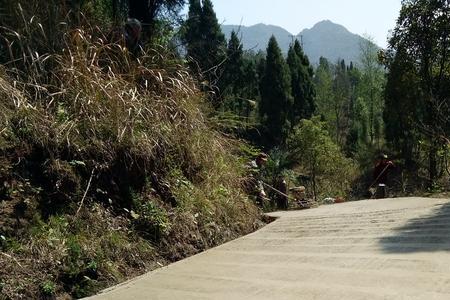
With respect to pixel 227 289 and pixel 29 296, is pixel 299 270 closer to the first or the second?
pixel 227 289

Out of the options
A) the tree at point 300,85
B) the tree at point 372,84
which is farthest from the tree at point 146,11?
the tree at point 372,84

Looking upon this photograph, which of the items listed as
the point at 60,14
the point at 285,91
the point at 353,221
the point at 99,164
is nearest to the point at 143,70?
the point at 60,14

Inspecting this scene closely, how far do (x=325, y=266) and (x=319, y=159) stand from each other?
24269 millimetres

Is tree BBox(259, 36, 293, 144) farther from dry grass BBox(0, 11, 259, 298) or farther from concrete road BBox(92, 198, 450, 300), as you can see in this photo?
concrete road BBox(92, 198, 450, 300)

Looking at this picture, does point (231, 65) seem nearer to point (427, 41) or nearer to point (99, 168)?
point (427, 41)

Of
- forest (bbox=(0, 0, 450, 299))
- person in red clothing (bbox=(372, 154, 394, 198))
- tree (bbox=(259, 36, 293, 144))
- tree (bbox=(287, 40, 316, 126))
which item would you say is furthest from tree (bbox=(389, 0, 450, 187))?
tree (bbox=(287, 40, 316, 126))

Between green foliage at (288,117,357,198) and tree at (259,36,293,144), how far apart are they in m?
9.72

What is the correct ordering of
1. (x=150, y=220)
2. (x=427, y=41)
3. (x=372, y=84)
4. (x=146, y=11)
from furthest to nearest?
1. (x=372, y=84)
2. (x=427, y=41)
3. (x=146, y=11)
4. (x=150, y=220)

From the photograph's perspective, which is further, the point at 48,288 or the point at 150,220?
the point at 150,220

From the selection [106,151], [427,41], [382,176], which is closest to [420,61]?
[427,41]

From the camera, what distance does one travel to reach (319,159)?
92.2 feet

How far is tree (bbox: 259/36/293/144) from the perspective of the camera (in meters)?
39.7

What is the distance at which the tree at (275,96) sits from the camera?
3966 centimetres

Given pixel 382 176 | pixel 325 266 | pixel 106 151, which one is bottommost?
pixel 382 176
